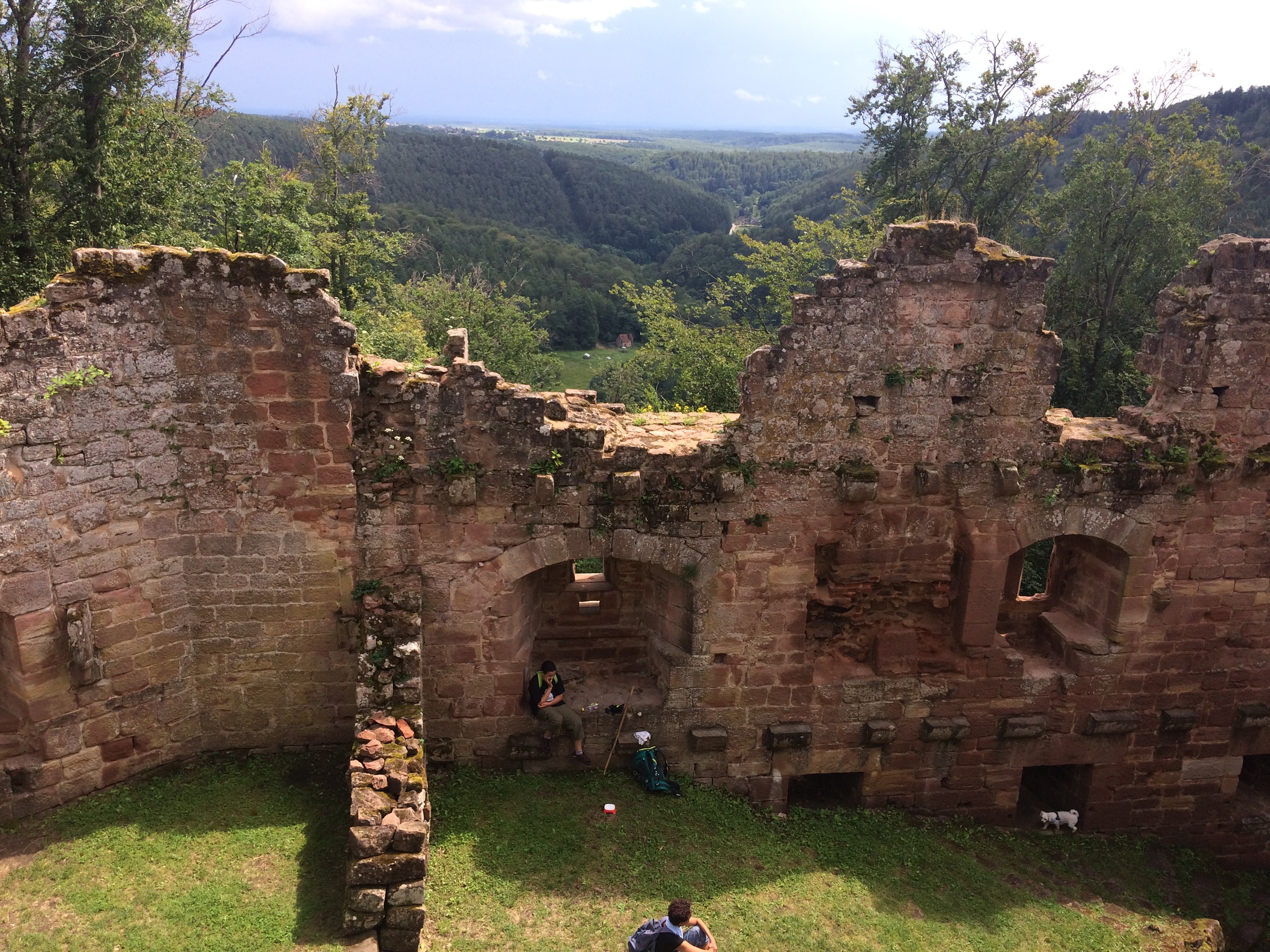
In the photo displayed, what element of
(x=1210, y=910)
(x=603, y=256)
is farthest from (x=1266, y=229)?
(x=603, y=256)

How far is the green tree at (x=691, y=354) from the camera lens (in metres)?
24.2

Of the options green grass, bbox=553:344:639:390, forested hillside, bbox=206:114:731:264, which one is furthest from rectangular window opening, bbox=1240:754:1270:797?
forested hillside, bbox=206:114:731:264

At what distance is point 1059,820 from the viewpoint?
34.2 ft

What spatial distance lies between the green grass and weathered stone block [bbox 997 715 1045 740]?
1441 inches

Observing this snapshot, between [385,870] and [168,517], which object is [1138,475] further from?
[168,517]

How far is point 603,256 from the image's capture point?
66.4 metres

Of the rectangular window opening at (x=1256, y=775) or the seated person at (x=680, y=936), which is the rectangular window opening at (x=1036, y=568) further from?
the seated person at (x=680, y=936)

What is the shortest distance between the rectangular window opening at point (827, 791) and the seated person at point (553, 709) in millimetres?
2621

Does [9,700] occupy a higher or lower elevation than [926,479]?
lower

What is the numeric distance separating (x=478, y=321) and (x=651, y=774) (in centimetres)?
2543

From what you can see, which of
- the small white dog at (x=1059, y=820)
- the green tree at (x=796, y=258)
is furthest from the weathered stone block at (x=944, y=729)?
the green tree at (x=796, y=258)

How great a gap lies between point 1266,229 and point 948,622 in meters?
26.7

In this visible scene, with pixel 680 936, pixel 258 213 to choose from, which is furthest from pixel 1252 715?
pixel 258 213

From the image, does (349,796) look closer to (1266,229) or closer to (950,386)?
(950,386)
